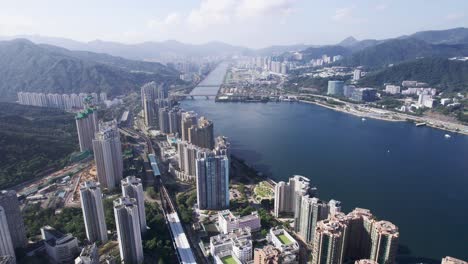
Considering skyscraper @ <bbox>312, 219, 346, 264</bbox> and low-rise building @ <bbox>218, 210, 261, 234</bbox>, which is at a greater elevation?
skyscraper @ <bbox>312, 219, 346, 264</bbox>

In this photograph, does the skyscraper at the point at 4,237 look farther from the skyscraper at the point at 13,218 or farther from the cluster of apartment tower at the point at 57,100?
the cluster of apartment tower at the point at 57,100

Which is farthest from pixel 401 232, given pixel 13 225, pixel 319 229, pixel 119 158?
pixel 13 225

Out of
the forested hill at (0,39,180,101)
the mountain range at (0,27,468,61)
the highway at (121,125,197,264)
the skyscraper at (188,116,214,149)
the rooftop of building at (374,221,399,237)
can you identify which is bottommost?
the highway at (121,125,197,264)

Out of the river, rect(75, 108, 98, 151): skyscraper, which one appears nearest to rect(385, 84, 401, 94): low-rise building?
the river

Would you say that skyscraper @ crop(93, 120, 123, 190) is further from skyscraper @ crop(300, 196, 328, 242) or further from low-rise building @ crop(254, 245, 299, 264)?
low-rise building @ crop(254, 245, 299, 264)

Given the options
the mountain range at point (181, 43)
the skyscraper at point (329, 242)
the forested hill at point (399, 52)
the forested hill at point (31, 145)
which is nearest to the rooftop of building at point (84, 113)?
the forested hill at point (31, 145)

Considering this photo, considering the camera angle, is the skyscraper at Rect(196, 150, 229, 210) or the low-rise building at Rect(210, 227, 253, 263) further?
the skyscraper at Rect(196, 150, 229, 210)
